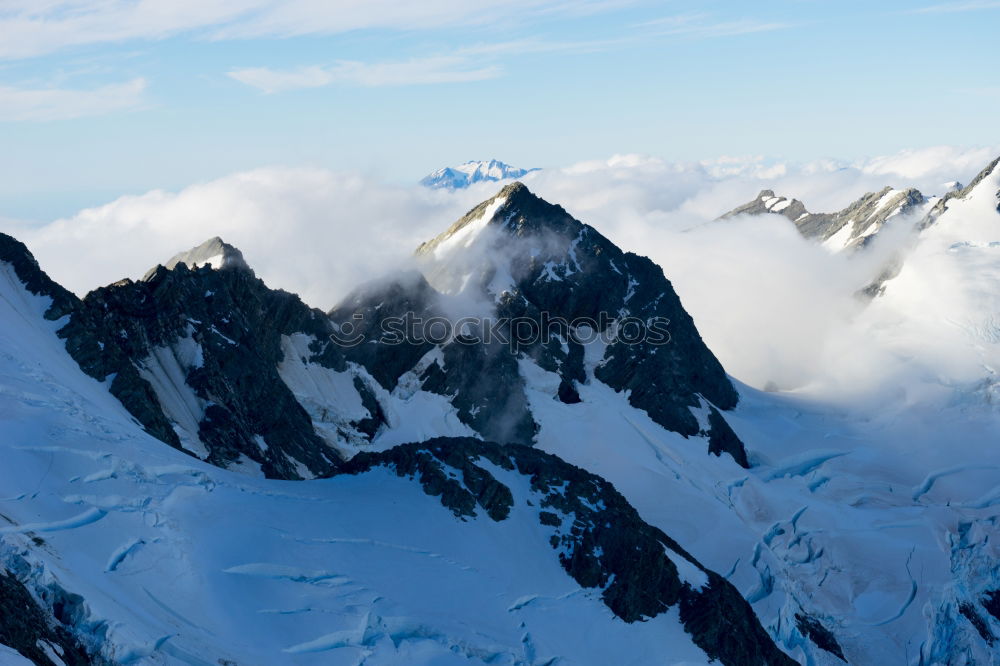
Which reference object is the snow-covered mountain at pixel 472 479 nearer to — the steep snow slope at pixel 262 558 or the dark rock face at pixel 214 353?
the steep snow slope at pixel 262 558

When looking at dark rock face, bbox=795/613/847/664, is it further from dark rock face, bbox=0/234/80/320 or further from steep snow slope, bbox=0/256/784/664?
dark rock face, bbox=0/234/80/320

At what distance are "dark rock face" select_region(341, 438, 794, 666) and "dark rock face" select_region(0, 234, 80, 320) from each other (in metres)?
28.3

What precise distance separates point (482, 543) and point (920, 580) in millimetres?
73093

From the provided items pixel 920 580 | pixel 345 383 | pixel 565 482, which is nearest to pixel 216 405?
pixel 345 383

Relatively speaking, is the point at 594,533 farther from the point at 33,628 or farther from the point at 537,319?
the point at 537,319

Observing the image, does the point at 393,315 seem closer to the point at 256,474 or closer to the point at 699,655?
the point at 256,474

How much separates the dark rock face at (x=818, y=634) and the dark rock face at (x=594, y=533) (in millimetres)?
23747

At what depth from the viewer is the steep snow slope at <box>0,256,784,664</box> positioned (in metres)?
61.2

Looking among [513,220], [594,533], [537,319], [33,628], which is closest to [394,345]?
[537,319]

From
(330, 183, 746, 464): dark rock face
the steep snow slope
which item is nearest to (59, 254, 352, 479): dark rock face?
the steep snow slope

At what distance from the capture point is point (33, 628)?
51.6 metres

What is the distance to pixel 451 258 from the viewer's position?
163m

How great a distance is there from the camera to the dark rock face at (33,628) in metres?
48.7

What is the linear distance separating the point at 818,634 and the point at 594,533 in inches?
1695
